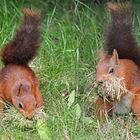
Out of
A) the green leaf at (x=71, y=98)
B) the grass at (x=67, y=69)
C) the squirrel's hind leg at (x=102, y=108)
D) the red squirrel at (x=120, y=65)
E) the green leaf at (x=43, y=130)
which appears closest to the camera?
the green leaf at (x=43, y=130)

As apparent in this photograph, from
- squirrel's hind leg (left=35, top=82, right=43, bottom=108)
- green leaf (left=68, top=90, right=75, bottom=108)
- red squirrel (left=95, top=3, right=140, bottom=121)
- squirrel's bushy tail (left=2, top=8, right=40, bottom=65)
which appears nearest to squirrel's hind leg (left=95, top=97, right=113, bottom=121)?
red squirrel (left=95, top=3, right=140, bottom=121)

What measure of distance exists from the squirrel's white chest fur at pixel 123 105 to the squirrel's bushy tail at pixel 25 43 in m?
0.85

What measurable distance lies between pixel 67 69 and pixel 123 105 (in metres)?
0.96

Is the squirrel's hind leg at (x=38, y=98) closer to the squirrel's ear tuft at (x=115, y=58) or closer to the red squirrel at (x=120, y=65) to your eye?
the red squirrel at (x=120, y=65)

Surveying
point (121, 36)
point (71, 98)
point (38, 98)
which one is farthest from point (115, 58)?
point (38, 98)

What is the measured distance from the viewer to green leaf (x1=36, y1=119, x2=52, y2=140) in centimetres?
497

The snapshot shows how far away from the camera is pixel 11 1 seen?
7.18 meters

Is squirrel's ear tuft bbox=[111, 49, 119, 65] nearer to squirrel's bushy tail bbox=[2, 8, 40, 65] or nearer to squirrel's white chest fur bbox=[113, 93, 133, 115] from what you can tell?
squirrel's white chest fur bbox=[113, 93, 133, 115]

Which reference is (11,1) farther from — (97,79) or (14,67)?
(97,79)

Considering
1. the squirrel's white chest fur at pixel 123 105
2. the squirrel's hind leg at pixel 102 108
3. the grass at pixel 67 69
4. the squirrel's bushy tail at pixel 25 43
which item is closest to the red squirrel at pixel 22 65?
the squirrel's bushy tail at pixel 25 43

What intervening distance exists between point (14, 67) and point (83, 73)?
82 cm

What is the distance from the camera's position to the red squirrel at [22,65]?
5387 millimetres

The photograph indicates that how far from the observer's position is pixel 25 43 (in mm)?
5586

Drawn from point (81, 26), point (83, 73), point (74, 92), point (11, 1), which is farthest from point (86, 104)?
point (11, 1)
